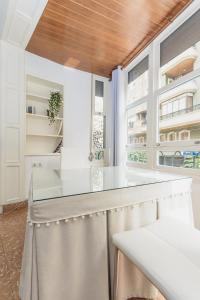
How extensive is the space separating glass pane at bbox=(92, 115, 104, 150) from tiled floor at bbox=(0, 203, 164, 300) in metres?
1.97

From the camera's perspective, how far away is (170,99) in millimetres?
2354

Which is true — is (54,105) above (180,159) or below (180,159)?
above

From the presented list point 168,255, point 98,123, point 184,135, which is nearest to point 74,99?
point 98,123

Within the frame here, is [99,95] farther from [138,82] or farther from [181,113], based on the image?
[181,113]

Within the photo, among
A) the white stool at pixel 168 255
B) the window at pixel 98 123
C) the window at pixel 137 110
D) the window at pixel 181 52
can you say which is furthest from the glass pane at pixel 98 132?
the white stool at pixel 168 255

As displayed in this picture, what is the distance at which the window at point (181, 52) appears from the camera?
2002 millimetres

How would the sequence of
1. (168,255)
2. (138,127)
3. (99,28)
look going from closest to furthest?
1. (168,255)
2. (99,28)
3. (138,127)

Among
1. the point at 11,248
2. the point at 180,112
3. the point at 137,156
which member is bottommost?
the point at 11,248

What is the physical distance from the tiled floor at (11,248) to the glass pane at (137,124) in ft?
7.42

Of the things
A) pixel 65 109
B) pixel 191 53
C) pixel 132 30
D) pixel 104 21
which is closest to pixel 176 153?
pixel 191 53

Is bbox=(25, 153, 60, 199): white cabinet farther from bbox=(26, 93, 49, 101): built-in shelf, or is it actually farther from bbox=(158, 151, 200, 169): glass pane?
bbox=(158, 151, 200, 169): glass pane

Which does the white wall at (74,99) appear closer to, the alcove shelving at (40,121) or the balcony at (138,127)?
the alcove shelving at (40,121)

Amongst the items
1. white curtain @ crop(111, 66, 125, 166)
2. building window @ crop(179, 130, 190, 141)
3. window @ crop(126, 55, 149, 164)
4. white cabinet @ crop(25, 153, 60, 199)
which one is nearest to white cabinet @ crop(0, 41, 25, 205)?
white cabinet @ crop(25, 153, 60, 199)

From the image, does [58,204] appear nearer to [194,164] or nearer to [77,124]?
[194,164]
